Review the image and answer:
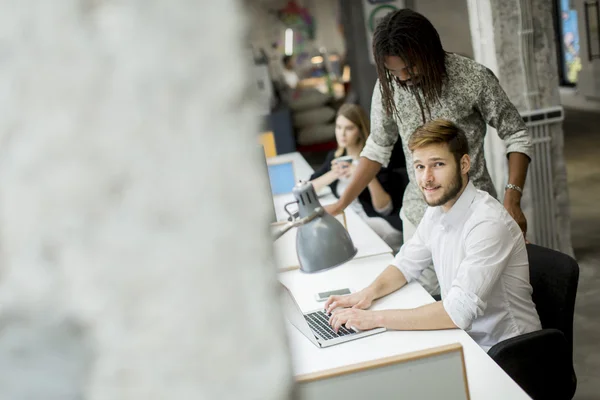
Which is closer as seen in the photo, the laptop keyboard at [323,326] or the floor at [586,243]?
the laptop keyboard at [323,326]

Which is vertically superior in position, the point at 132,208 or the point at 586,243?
the point at 132,208

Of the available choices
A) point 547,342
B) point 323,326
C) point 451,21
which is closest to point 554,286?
point 547,342

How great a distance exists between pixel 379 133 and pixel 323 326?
3.35 ft

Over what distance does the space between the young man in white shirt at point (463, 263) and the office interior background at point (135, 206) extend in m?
1.87

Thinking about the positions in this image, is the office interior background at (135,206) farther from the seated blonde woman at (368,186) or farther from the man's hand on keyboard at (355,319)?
the seated blonde woman at (368,186)

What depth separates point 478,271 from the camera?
211 cm

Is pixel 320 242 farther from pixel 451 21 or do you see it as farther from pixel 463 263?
pixel 451 21

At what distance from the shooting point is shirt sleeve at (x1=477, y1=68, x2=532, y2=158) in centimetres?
269

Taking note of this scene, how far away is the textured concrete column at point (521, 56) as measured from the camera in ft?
13.5

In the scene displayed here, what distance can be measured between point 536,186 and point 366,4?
3832 millimetres

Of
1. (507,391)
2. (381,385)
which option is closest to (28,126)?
(381,385)

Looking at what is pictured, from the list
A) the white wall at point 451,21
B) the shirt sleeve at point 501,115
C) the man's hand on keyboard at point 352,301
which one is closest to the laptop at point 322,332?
the man's hand on keyboard at point 352,301

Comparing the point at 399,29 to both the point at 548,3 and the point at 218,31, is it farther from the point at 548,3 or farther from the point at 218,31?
the point at 218,31

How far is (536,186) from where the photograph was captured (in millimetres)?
4266
